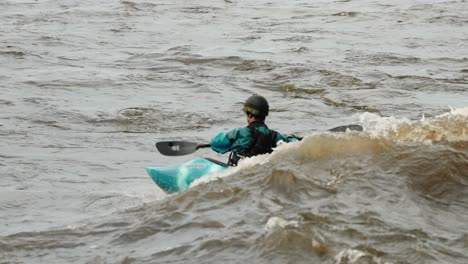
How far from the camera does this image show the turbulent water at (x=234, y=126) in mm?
6914

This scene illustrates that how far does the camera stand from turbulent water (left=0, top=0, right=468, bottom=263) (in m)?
6.91

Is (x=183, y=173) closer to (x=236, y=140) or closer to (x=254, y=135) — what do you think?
(x=236, y=140)

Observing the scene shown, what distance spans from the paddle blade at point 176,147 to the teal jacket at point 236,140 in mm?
832

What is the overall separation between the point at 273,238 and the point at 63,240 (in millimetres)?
1790

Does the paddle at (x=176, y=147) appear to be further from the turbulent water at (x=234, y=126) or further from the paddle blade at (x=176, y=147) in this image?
the turbulent water at (x=234, y=126)

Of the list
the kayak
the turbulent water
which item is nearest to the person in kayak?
the turbulent water

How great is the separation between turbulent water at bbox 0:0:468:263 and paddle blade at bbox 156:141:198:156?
46 centimetres

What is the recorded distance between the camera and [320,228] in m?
6.78

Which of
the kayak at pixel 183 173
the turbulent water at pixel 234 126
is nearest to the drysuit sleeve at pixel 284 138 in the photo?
the turbulent water at pixel 234 126

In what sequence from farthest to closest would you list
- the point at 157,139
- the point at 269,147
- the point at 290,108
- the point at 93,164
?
the point at 290,108, the point at 157,139, the point at 93,164, the point at 269,147

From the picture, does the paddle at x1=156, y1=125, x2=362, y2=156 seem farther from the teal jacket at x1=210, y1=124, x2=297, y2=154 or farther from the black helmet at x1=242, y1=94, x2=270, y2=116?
the black helmet at x1=242, y1=94, x2=270, y2=116

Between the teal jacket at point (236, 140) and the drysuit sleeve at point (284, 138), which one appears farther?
the drysuit sleeve at point (284, 138)

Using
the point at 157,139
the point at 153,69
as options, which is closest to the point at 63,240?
the point at 157,139

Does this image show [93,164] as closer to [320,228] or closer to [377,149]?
[377,149]
